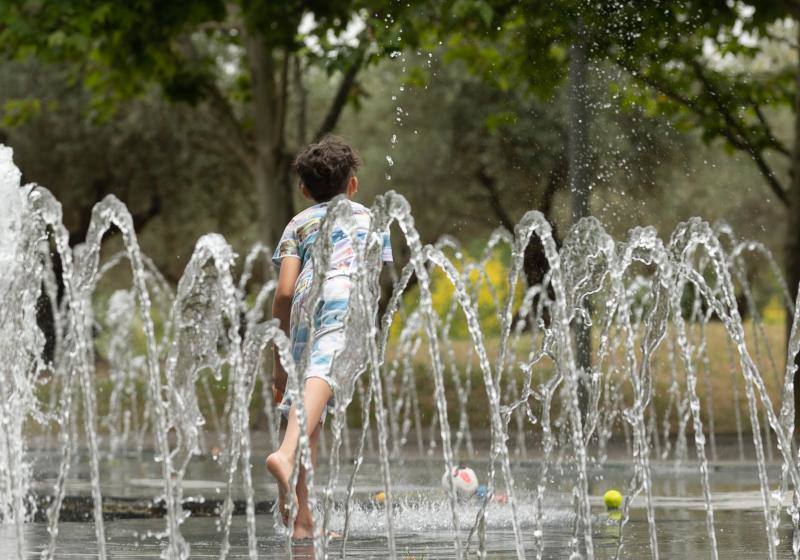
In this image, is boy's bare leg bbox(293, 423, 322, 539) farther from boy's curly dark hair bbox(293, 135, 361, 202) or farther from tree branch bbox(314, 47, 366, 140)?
tree branch bbox(314, 47, 366, 140)

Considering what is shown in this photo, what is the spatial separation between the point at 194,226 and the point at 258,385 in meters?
10.3

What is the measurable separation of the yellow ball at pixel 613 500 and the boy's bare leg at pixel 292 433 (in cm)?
215

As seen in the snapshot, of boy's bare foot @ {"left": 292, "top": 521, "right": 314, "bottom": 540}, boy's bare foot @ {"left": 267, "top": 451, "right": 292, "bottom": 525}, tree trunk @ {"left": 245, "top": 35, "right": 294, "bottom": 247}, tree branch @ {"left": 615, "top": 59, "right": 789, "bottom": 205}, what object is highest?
tree trunk @ {"left": 245, "top": 35, "right": 294, "bottom": 247}

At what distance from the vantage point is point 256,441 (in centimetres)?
1212

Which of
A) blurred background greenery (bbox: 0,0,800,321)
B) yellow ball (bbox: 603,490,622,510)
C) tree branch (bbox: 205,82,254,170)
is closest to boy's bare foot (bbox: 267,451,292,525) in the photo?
yellow ball (bbox: 603,490,622,510)

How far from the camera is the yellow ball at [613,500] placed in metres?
6.44

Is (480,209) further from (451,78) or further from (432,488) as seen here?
(432,488)

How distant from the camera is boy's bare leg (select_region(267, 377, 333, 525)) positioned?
4457 millimetres

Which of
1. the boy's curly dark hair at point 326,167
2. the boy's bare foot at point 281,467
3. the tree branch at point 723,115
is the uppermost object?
the tree branch at point 723,115

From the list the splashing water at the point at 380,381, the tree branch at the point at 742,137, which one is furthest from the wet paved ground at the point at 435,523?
the tree branch at the point at 742,137

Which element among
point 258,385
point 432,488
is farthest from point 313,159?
point 258,385

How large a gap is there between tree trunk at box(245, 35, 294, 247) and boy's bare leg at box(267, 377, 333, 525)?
9.91 metres

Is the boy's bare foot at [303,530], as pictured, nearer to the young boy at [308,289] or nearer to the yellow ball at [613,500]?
the young boy at [308,289]

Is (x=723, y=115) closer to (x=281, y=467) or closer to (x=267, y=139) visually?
(x=267, y=139)
